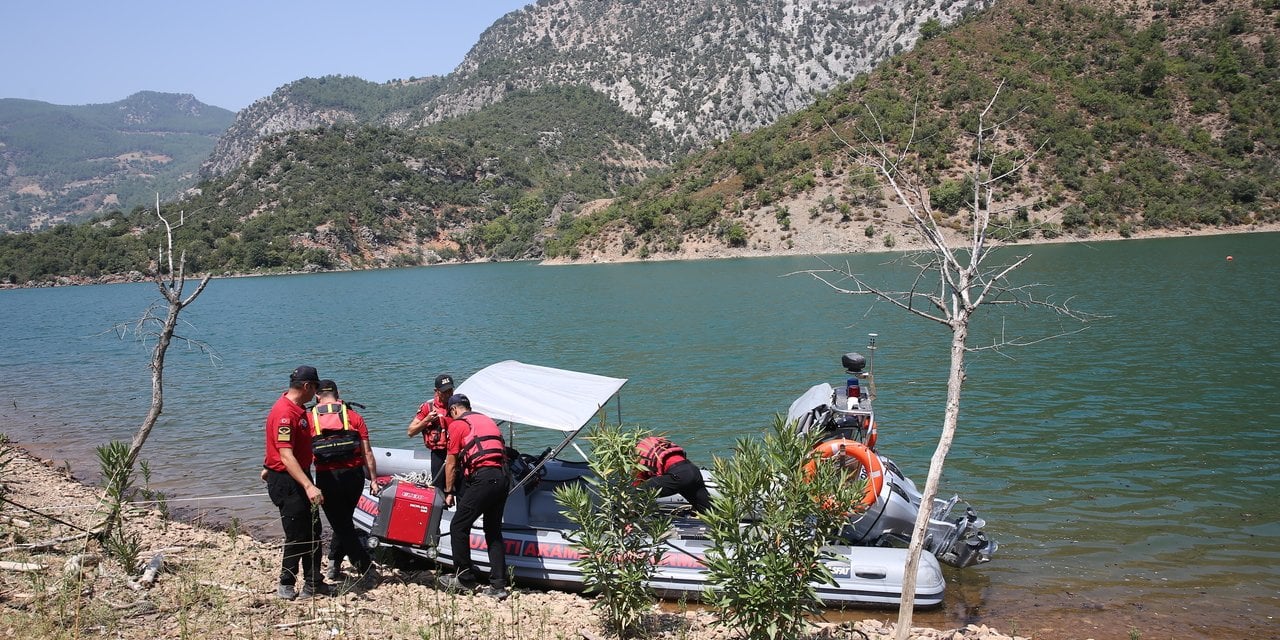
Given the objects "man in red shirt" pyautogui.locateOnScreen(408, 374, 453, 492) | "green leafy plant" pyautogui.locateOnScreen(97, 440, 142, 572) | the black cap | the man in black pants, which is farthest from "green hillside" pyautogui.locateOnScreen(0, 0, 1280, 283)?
"green leafy plant" pyautogui.locateOnScreen(97, 440, 142, 572)

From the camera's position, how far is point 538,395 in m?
9.09

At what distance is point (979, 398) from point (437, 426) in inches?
544

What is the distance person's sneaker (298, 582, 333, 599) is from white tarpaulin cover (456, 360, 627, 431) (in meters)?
2.42

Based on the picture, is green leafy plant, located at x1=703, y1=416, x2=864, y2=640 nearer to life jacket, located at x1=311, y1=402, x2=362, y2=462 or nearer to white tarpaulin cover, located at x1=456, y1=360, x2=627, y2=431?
white tarpaulin cover, located at x1=456, y1=360, x2=627, y2=431

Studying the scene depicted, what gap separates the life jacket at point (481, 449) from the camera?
7516mm

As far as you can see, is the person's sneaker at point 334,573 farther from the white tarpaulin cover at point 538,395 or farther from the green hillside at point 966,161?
the green hillside at point 966,161

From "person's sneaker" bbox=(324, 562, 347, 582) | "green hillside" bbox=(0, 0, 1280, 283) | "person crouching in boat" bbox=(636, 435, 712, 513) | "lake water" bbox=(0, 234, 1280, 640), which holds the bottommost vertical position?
"lake water" bbox=(0, 234, 1280, 640)

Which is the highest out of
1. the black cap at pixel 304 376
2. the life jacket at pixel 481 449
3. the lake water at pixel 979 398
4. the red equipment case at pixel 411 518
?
the black cap at pixel 304 376

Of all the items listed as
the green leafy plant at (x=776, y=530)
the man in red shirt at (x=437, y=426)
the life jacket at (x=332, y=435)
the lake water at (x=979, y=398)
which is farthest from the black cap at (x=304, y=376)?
the lake water at (x=979, y=398)

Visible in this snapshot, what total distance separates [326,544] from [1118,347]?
22.6 m

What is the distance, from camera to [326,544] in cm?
985

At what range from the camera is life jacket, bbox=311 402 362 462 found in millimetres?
7145

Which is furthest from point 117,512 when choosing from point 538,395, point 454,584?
point 538,395

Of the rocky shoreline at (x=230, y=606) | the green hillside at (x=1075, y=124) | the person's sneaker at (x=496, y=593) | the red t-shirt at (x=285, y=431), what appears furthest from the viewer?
the green hillside at (x=1075, y=124)
